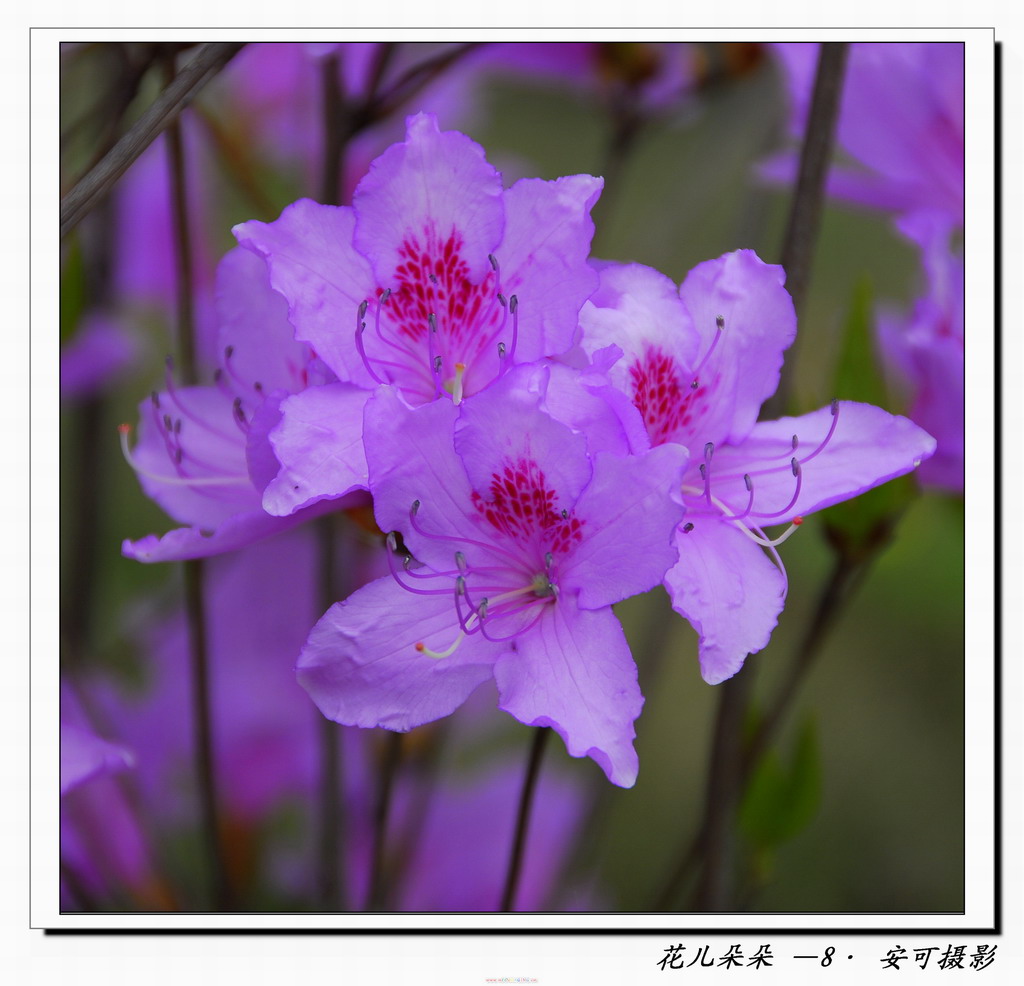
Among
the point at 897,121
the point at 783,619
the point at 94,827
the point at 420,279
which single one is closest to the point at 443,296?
the point at 420,279

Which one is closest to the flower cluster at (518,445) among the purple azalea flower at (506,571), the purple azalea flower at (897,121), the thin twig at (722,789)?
the purple azalea flower at (506,571)

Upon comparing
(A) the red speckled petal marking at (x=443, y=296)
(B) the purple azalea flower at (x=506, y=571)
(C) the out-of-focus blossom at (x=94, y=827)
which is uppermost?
(A) the red speckled petal marking at (x=443, y=296)

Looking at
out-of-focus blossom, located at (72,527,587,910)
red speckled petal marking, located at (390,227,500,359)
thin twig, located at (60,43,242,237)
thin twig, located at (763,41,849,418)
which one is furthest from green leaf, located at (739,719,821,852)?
thin twig, located at (60,43,242,237)

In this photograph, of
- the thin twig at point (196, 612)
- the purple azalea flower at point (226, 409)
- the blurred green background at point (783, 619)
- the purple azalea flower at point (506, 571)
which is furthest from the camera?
the blurred green background at point (783, 619)

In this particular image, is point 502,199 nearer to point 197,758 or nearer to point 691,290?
point 691,290

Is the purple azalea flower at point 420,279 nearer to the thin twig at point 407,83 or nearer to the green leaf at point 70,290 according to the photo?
the thin twig at point 407,83
